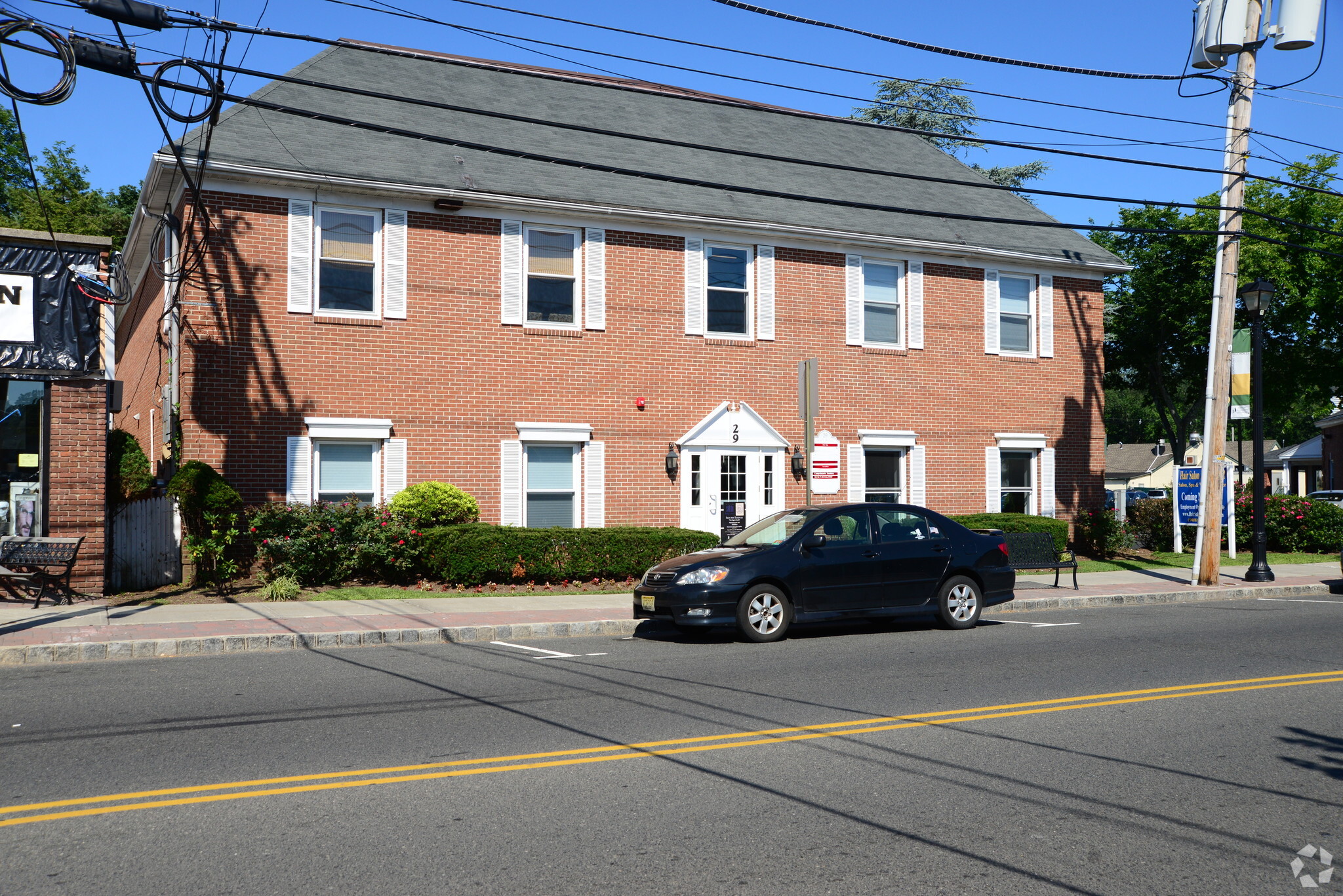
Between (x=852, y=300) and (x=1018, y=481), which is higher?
(x=852, y=300)

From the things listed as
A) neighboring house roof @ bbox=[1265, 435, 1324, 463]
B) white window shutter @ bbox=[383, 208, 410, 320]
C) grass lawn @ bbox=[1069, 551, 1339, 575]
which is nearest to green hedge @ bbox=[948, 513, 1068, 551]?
grass lawn @ bbox=[1069, 551, 1339, 575]

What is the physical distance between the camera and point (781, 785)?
5805 millimetres

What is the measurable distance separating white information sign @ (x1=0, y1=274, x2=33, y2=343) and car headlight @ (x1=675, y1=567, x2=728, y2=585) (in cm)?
940

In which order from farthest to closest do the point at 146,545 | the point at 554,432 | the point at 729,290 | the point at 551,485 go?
the point at 729,290
the point at 551,485
the point at 554,432
the point at 146,545

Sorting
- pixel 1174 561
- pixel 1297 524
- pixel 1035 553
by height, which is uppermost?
pixel 1297 524

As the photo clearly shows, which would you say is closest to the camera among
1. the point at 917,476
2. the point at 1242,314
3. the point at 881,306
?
the point at 881,306

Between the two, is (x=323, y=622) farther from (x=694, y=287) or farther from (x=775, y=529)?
(x=694, y=287)

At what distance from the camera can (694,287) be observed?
19.7 meters

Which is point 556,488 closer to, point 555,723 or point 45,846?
point 555,723

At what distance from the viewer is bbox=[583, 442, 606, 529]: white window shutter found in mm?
18594

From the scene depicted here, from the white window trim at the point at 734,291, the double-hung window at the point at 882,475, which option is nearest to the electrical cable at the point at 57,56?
the white window trim at the point at 734,291

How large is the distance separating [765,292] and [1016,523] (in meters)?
6.51

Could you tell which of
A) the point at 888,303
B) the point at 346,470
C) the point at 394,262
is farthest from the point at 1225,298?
the point at 346,470

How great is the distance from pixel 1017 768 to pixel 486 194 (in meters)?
13.9
